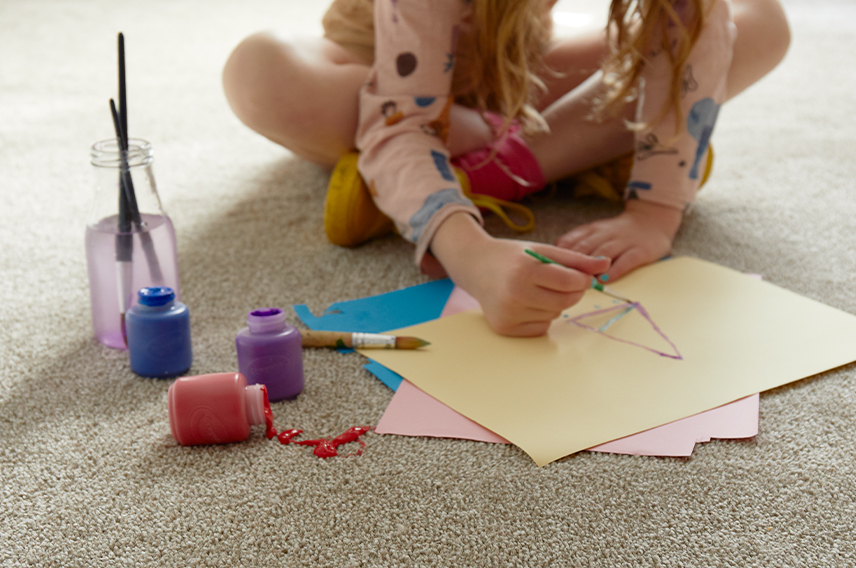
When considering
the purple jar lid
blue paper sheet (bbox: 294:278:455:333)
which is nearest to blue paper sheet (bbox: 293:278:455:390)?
blue paper sheet (bbox: 294:278:455:333)

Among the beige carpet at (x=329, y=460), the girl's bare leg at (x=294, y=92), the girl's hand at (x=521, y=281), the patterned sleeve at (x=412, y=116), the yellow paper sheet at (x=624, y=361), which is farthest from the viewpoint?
the girl's bare leg at (x=294, y=92)

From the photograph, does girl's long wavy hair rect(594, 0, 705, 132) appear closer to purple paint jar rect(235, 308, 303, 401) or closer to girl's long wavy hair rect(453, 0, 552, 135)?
girl's long wavy hair rect(453, 0, 552, 135)

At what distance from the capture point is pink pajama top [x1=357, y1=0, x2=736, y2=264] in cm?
85

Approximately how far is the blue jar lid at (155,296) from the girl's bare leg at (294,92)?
41 cm

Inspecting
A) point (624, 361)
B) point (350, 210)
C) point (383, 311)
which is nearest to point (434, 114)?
point (350, 210)

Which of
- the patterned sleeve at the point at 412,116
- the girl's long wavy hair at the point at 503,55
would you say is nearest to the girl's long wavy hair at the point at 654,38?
the girl's long wavy hair at the point at 503,55

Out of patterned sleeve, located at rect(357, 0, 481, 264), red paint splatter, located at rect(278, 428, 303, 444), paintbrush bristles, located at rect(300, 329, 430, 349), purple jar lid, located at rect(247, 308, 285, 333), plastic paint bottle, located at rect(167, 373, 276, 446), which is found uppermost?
patterned sleeve, located at rect(357, 0, 481, 264)

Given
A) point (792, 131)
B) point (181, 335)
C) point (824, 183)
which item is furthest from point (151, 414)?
point (792, 131)

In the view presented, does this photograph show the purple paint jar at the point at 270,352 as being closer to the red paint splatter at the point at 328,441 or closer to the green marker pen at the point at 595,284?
the red paint splatter at the point at 328,441

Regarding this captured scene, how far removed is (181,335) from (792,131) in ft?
4.22

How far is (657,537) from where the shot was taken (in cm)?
47

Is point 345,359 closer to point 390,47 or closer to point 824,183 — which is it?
point 390,47

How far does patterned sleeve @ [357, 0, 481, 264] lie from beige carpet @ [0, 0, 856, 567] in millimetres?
93

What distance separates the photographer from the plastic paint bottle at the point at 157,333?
2.00 ft
